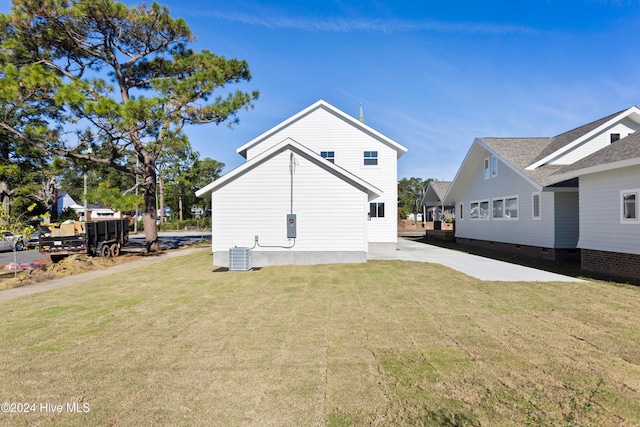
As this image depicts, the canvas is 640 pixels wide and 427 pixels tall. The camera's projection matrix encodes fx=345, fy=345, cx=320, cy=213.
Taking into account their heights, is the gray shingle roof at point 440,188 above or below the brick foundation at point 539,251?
above

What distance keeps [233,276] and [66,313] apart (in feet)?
17.4

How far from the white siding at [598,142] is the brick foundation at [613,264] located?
657 centimetres

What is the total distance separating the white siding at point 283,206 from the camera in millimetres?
14742

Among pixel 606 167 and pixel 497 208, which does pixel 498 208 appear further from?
pixel 606 167

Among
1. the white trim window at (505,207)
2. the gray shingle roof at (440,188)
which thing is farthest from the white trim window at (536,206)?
the gray shingle roof at (440,188)

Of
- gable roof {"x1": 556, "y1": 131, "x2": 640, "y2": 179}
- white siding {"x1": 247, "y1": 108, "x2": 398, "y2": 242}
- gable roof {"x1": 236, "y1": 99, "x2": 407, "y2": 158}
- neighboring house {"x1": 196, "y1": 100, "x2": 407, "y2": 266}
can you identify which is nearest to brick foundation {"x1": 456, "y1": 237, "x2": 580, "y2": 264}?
gable roof {"x1": 556, "y1": 131, "x2": 640, "y2": 179}

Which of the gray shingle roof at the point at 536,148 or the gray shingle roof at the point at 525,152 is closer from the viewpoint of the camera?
the gray shingle roof at the point at 525,152

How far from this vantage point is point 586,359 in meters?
5.00

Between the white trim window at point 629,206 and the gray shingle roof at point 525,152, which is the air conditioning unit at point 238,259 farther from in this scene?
the gray shingle roof at point 525,152

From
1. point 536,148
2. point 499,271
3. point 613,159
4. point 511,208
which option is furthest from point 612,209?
point 536,148

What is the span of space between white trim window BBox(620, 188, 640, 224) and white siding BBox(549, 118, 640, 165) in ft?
23.0

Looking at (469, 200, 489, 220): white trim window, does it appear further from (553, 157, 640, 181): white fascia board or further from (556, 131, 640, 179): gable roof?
(553, 157, 640, 181): white fascia board

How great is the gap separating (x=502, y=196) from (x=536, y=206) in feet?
10.6

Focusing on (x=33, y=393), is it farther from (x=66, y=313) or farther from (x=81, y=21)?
(x=81, y=21)
